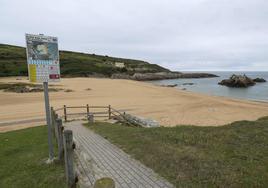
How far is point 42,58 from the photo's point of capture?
6359mm

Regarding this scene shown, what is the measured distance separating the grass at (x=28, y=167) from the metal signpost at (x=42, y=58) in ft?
8.01

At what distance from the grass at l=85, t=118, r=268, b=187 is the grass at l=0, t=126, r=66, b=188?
7.97 feet

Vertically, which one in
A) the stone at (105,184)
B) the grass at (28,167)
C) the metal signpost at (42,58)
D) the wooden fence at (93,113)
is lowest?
the wooden fence at (93,113)

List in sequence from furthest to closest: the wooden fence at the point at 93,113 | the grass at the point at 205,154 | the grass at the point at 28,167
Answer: the wooden fence at the point at 93,113 < the grass at the point at 28,167 < the grass at the point at 205,154

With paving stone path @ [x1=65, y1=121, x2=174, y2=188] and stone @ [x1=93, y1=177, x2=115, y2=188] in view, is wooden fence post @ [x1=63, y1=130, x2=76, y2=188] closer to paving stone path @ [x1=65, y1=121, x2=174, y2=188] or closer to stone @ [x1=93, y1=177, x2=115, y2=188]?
paving stone path @ [x1=65, y1=121, x2=174, y2=188]

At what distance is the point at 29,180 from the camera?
571 cm

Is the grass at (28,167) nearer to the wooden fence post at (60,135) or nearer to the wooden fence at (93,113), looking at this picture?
the wooden fence post at (60,135)

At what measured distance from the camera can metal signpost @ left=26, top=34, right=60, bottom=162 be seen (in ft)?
20.2

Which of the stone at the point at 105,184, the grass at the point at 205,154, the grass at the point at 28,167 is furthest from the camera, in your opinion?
the grass at the point at 28,167

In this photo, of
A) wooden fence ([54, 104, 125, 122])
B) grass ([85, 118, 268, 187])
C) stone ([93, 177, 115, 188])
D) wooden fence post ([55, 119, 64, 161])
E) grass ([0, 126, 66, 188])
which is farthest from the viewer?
wooden fence ([54, 104, 125, 122])

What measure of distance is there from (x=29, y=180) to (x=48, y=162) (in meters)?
1.12

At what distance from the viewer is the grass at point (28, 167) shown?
5562 millimetres

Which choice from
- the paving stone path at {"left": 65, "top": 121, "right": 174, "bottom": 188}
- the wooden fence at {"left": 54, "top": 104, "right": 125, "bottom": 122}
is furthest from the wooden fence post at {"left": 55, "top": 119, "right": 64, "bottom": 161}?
the wooden fence at {"left": 54, "top": 104, "right": 125, "bottom": 122}

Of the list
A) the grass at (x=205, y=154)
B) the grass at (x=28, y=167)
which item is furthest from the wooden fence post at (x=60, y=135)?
the grass at (x=205, y=154)
